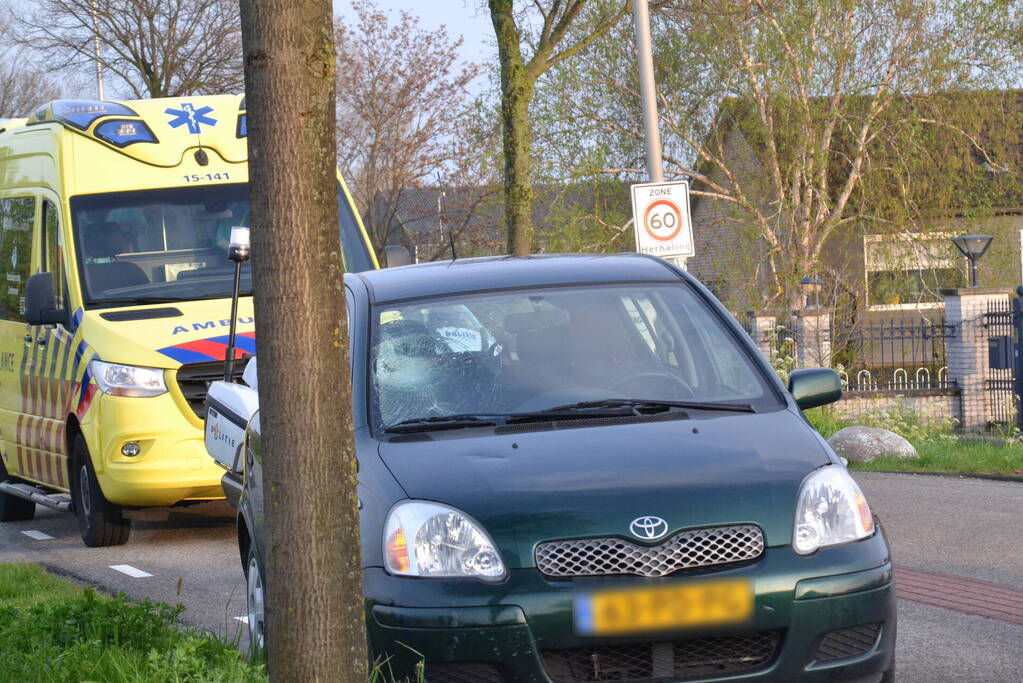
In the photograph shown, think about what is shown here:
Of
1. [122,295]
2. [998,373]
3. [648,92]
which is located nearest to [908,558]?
[122,295]

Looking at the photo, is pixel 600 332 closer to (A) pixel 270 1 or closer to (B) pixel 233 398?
(B) pixel 233 398

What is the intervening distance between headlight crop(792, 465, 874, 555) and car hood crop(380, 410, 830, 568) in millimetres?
38

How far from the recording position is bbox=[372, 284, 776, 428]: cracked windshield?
5.15 m

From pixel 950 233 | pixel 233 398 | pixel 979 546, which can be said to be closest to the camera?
pixel 233 398

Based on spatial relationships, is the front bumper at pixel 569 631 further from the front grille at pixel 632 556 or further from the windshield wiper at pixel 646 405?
the windshield wiper at pixel 646 405

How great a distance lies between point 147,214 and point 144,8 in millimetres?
29454

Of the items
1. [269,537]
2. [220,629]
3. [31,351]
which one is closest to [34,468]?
[31,351]

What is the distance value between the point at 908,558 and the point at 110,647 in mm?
4751

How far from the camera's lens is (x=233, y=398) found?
625cm

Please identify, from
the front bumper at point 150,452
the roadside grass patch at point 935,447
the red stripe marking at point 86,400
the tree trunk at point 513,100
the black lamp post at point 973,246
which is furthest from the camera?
the black lamp post at point 973,246

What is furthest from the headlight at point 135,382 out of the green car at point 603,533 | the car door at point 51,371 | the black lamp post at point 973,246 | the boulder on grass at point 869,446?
the black lamp post at point 973,246

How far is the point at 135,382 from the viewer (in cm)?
962

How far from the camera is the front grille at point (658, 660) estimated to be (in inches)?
162

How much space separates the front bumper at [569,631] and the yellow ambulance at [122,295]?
5.64 m
